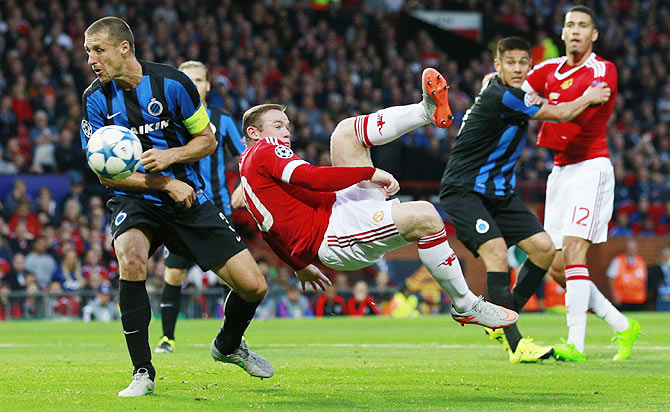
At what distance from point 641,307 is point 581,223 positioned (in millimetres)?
11895

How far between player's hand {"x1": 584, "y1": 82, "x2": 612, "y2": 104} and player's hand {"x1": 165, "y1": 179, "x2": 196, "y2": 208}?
11.7 ft

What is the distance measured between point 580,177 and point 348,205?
3.01 m

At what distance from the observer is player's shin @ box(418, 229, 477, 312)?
19.7 ft

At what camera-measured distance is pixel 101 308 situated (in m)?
16.0

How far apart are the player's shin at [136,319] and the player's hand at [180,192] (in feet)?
1.78

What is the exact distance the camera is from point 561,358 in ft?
26.1

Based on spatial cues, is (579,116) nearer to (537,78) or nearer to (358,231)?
(537,78)

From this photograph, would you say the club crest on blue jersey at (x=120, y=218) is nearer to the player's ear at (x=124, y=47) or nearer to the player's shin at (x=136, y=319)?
the player's shin at (x=136, y=319)

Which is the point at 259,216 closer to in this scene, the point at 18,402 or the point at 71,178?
the point at 18,402

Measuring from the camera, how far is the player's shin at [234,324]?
6422 millimetres

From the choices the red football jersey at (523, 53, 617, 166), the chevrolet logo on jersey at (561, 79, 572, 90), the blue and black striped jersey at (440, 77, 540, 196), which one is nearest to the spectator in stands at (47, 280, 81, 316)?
the blue and black striped jersey at (440, 77, 540, 196)

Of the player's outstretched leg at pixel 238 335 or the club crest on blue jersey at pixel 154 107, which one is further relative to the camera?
the player's outstretched leg at pixel 238 335

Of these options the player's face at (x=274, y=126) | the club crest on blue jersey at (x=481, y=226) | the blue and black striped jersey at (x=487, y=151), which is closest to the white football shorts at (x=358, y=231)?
the player's face at (x=274, y=126)

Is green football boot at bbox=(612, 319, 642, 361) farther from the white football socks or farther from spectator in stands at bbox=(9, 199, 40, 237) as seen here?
spectator in stands at bbox=(9, 199, 40, 237)
